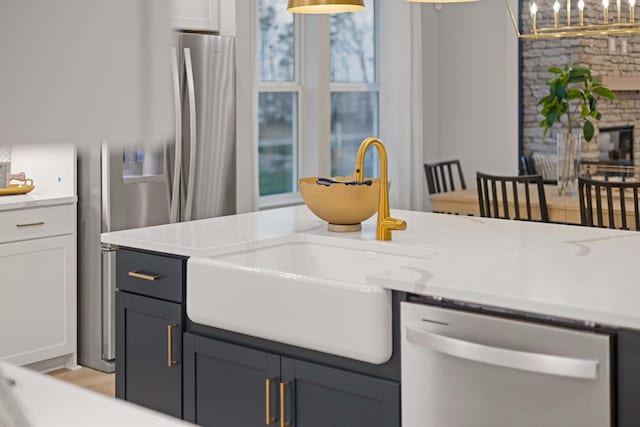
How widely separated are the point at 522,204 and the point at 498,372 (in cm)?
281

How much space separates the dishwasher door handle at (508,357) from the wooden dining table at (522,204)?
2.70 m

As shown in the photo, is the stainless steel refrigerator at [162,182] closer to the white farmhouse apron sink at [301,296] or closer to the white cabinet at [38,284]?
the white cabinet at [38,284]

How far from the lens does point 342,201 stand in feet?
9.53

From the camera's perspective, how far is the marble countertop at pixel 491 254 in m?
1.92

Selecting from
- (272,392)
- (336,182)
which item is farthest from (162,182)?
(272,392)

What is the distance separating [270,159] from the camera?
5.63 meters

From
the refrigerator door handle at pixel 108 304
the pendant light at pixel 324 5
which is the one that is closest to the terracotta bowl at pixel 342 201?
the pendant light at pixel 324 5

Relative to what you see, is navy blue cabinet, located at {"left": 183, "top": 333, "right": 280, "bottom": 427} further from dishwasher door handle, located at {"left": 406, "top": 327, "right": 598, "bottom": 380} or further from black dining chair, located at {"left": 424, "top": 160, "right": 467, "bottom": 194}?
black dining chair, located at {"left": 424, "top": 160, "right": 467, "bottom": 194}

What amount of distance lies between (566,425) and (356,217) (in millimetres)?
1232

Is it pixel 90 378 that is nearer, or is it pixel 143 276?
pixel 143 276

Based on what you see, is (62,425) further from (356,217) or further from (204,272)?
(356,217)

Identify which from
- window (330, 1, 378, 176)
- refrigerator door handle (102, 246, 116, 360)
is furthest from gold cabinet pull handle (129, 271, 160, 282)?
window (330, 1, 378, 176)

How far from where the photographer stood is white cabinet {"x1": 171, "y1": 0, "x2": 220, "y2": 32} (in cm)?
449

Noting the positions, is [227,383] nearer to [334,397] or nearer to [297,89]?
[334,397]
